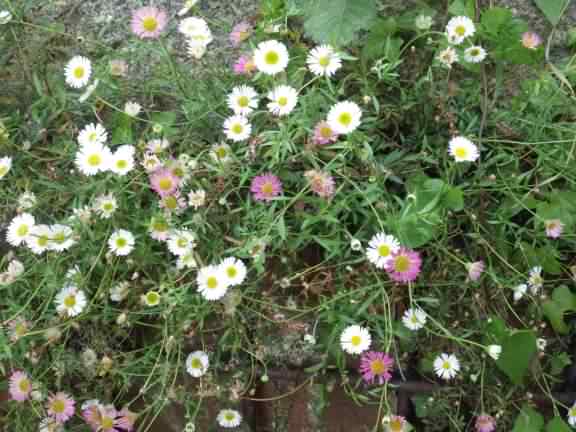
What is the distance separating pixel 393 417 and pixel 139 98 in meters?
0.87

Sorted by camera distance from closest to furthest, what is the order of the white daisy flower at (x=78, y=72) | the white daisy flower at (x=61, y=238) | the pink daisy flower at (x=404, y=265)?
the pink daisy flower at (x=404, y=265)
the white daisy flower at (x=61, y=238)
the white daisy flower at (x=78, y=72)

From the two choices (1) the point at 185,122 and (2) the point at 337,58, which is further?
(1) the point at 185,122

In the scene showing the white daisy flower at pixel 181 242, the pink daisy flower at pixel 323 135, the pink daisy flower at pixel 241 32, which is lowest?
the white daisy flower at pixel 181 242

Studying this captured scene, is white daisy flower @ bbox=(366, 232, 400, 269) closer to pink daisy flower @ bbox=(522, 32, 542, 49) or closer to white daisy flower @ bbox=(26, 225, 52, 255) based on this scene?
pink daisy flower @ bbox=(522, 32, 542, 49)

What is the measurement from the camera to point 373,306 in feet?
3.66

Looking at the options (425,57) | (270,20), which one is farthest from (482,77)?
(270,20)

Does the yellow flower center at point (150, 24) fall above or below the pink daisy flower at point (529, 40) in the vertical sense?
above

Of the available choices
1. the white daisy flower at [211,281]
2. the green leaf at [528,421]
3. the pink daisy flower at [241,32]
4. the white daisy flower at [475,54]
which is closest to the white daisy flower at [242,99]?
the pink daisy flower at [241,32]

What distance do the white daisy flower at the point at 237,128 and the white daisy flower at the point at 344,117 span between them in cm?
17

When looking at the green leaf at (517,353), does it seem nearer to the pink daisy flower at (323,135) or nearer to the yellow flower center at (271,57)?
the pink daisy flower at (323,135)

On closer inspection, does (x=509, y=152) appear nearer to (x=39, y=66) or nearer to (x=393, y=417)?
(x=393, y=417)

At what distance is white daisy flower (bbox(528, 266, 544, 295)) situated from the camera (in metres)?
1.12

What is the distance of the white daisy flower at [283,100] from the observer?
112 cm

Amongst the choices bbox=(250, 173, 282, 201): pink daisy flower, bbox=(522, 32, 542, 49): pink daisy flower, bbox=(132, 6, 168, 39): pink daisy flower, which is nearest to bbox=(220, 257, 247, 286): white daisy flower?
bbox=(250, 173, 282, 201): pink daisy flower
